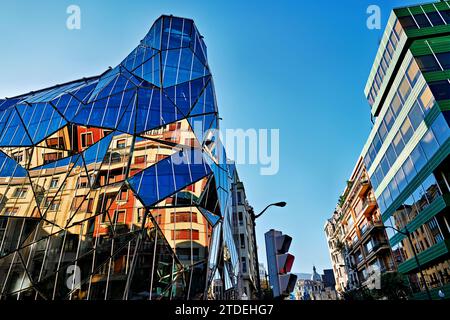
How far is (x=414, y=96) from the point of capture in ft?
96.2

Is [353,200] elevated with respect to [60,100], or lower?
elevated

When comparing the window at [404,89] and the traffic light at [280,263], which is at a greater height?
the window at [404,89]

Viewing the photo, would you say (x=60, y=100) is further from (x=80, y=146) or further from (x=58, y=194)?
(x=58, y=194)

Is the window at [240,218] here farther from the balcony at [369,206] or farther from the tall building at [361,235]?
the balcony at [369,206]

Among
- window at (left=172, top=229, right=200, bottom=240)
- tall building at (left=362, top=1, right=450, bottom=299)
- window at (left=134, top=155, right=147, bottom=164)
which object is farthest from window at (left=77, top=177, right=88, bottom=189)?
tall building at (left=362, top=1, right=450, bottom=299)

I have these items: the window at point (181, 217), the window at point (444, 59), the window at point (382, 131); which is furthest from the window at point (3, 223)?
the window at point (382, 131)

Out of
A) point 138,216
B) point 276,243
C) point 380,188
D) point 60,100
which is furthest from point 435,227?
point 60,100

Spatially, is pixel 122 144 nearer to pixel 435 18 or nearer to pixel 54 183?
pixel 54 183

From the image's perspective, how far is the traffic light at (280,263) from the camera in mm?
5531

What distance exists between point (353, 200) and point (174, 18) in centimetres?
4942

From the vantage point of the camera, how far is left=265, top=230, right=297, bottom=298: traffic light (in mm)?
5531

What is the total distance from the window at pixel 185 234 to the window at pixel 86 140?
27.4ft

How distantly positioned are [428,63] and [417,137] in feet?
22.8
